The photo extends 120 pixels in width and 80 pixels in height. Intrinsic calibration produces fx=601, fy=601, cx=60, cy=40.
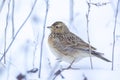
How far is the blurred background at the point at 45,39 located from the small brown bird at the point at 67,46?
0.25 ft

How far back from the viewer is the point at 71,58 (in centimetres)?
652

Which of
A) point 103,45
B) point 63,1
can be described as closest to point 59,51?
point 103,45

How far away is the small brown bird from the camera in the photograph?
6.43 metres

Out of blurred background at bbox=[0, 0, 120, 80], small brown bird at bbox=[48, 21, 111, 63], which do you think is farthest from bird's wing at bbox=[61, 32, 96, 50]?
blurred background at bbox=[0, 0, 120, 80]

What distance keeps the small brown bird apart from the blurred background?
0.08m

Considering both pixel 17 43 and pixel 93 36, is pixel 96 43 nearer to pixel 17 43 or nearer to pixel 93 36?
pixel 93 36

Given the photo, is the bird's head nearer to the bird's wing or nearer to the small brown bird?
the small brown bird

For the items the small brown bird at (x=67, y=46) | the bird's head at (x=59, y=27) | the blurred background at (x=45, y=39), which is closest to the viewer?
the blurred background at (x=45, y=39)

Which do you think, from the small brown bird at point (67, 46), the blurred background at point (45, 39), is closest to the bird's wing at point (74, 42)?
the small brown bird at point (67, 46)

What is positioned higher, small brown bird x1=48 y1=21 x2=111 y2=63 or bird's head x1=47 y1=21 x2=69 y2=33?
bird's head x1=47 y1=21 x2=69 y2=33

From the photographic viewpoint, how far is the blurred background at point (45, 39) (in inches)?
210

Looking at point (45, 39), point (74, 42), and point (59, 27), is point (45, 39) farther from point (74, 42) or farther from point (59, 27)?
point (74, 42)

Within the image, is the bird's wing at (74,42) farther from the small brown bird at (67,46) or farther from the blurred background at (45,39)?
the blurred background at (45,39)

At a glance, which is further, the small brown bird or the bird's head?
the bird's head
